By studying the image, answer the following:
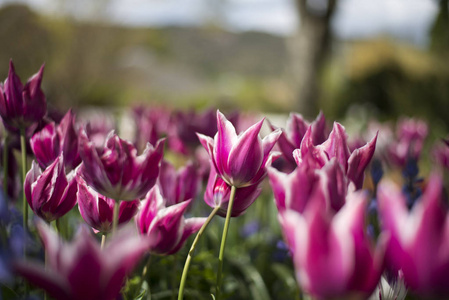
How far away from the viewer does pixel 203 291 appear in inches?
76.4

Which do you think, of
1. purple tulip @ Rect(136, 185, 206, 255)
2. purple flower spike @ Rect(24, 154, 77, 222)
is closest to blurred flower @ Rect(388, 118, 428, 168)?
purple tulip @ Rect(136, 185, 206, 255)

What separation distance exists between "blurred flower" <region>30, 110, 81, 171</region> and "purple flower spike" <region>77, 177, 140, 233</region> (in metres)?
0.21

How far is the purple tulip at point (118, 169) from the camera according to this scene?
0.87 m

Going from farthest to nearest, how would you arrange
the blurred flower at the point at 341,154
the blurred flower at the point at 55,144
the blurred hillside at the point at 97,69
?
the blurred hillside at the point at 97,69 → the blurred flower at the point at 55,144 → the blurred flower at the point at 341,154

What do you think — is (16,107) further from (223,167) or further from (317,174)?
(317,174)

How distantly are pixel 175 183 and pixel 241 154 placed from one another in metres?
0.43

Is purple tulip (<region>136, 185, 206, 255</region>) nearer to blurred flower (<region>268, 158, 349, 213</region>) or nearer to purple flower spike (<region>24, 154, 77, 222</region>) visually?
purple flower spike (<region>24, 154, 77, 222</region>)

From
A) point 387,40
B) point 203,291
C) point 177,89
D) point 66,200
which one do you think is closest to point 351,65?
point 387,40

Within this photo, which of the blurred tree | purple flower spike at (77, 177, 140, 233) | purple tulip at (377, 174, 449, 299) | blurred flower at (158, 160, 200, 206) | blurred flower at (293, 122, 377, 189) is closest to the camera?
purple tulip at (377, 174, 449, 299)

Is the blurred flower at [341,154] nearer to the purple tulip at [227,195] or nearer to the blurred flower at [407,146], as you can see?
the purple tulip at [227,195]

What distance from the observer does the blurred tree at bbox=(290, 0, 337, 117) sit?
9.38m

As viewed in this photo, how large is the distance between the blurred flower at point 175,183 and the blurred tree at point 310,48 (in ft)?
27.1

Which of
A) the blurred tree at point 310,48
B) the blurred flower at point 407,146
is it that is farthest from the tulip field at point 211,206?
the blurred tree at point 310,48

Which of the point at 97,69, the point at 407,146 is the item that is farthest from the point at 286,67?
the point at 407,146
